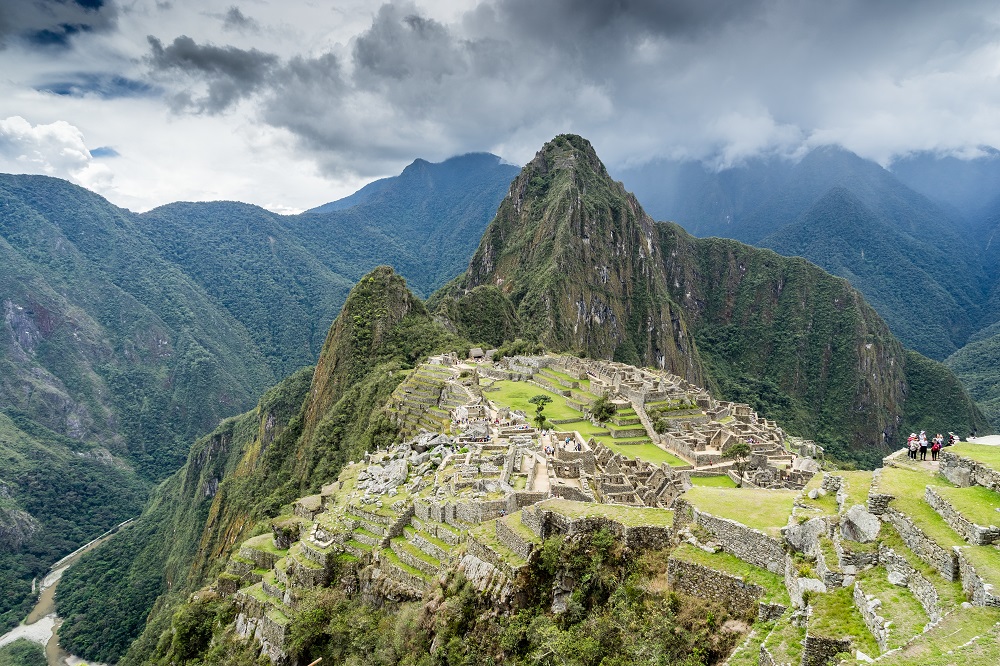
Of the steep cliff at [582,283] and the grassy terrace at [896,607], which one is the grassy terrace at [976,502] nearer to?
the grassy terrace at [896,607]

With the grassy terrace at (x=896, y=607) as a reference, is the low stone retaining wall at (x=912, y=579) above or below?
above

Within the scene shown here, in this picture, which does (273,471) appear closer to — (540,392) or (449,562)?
(540,392)

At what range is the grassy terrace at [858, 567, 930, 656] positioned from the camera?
7.63m

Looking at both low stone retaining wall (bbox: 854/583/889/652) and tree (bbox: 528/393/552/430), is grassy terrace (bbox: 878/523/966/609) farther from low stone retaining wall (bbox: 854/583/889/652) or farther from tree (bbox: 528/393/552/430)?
tree (bbox: 528/393/552/430)

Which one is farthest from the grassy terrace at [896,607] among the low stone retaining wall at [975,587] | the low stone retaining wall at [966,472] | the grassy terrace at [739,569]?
the low stone retaining wall at [966,472]

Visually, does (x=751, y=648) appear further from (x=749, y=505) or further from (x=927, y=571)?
(x=749, y=505)

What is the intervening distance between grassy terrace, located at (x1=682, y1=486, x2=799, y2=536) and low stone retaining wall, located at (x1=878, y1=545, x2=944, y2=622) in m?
2.12

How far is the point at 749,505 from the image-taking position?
1298 centimetres

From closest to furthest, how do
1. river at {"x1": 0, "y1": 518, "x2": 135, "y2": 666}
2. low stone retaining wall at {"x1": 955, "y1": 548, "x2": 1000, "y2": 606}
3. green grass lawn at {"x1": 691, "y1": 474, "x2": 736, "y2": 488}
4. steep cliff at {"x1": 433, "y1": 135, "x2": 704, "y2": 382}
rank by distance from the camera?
low stone retaining wall at {"x1": 955, "y1": 548, "x2": 1000, "y2": 606}, green grass lawn at {"x1": 691, "y1": 474, "x2": 736, "y2": 488}, river at {"x1": 0, "y1": 518, "x2": 135, "y2": 666}, steep cliff at {"x1": 433, "y1": 135, "x2": 704, "y2": 382}

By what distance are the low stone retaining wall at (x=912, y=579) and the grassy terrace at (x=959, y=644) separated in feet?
1.57

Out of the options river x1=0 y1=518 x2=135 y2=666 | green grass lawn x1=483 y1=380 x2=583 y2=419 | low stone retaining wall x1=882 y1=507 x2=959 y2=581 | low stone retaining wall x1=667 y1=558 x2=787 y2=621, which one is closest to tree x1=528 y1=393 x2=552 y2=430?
green grass lawn x1=483 y1=380 x2=583 y2=419

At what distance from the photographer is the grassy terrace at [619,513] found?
44.6 feet

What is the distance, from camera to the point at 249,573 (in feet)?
83.2

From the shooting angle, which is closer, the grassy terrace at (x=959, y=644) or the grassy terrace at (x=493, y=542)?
the grassy terrace at (x=959, y=644)
